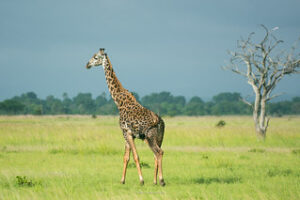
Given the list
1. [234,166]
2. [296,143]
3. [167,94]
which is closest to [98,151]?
[234,166]

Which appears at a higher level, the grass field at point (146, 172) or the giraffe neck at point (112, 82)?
the giraffe neck at point (112, 82)

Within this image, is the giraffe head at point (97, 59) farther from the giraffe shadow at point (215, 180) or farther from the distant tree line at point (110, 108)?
the distant tree line at point (110, 108)

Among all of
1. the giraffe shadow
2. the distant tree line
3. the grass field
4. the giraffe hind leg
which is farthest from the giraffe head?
the distant tree line

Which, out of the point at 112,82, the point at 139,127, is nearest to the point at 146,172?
the point at 139,127

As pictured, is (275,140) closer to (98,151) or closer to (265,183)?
(98,151)

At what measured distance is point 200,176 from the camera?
36.4 ft

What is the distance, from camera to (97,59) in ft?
34.0

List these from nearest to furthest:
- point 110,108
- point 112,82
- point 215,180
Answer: point 112,82
point 215,180
point 110,108

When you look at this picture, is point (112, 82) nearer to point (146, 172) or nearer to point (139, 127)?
point (139, 127)

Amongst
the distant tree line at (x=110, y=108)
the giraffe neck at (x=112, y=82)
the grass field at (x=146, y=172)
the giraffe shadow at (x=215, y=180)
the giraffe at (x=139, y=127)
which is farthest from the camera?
the distant tree line at (x=110, y=108)

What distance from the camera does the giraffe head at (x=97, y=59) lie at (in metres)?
10.3

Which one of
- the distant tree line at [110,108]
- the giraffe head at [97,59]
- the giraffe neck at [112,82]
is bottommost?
the distant tree line at [110,108]

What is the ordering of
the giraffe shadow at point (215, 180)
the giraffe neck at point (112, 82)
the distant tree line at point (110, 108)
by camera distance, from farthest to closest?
the distant tree line at point (110, 108), the giraffe shadow at point (215, 180), the giraffe neck at point (112, 82)

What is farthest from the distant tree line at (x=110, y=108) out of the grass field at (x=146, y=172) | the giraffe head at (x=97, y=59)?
the giraffe head at (x=97, y=59)
